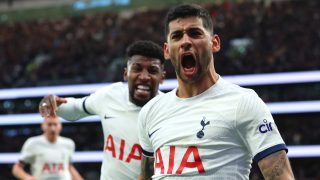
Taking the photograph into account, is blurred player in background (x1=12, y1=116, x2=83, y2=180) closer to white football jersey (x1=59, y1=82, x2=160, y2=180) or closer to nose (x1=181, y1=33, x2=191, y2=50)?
white football jersey (x1=59, y1=82, x2=160, y2=180)

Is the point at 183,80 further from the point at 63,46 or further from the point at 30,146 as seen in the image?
the point at 63,46

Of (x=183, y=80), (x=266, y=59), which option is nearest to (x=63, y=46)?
(x=266, y=59)

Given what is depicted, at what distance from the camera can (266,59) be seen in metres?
11.1

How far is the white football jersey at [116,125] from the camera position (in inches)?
149

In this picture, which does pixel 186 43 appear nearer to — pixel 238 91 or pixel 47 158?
pixel 238 91

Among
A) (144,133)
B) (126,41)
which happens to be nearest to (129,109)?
(144,133)


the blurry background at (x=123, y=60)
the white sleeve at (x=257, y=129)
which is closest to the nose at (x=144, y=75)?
the white sleeve at (x=257, y=129)

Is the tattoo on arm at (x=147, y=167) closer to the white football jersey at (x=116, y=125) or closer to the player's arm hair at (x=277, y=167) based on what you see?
the white football jersey at (x=116, y=125)

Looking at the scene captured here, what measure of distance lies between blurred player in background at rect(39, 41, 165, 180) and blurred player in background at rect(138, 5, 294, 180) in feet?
3.35

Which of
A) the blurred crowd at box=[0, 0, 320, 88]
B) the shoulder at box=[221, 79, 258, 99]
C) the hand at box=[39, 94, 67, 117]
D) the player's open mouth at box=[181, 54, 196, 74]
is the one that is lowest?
the blurred crowd at box=[0, 0, 320, 88]

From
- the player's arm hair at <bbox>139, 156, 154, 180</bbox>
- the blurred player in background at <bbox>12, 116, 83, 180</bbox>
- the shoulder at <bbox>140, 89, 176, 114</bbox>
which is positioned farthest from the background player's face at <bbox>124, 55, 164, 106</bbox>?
the blurred player in background at <bbox>12, 116, 83, 180</bbox>

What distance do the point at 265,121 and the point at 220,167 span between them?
282 millimetres

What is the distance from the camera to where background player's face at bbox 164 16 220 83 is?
2541 mm

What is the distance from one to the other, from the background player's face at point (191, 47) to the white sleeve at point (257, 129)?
0.92 ft
